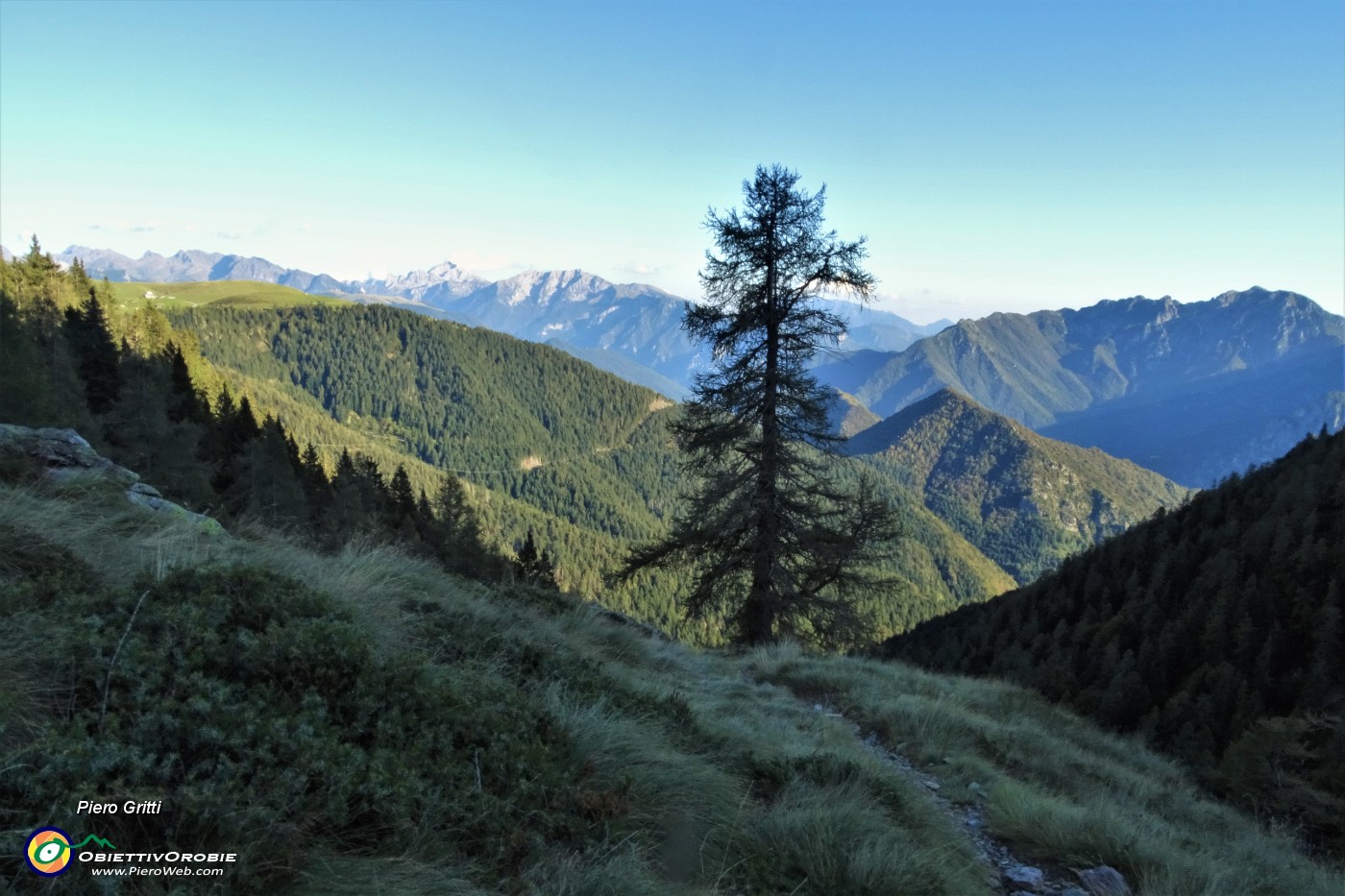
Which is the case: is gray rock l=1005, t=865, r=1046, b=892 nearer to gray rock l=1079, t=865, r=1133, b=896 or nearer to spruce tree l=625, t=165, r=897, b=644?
gray rock l=1079, t=865, r=1133, b=896

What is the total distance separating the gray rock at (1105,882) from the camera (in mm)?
4531

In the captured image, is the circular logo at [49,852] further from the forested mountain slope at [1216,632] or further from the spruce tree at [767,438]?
the forested mountain slope at [1216,632]

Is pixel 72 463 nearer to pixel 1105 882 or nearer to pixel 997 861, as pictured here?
pixel 997 861

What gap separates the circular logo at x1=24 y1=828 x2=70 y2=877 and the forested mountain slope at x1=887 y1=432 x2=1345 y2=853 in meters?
19.5

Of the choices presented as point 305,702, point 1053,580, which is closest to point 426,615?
point 305,702

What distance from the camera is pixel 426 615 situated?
19.0ft

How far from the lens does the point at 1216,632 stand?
1471 inches

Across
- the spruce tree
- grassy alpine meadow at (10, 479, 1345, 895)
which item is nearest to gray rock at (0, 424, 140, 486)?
grassy alpine meadow at (10, 479, 1345, 895)

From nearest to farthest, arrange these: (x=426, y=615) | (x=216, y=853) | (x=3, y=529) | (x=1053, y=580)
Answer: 1. (x=216, y=853)
2. (x=3, y=529)
3. (x=426, y=615)
4. (x=1053, y=580)

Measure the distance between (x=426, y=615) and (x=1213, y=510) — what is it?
70246 millimetres

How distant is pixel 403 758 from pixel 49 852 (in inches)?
52.6

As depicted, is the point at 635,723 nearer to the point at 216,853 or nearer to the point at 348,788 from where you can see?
the point at 348,788

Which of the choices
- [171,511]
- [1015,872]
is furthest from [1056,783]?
[171,511]

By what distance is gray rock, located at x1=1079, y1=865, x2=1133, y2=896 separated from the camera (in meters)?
4.53
